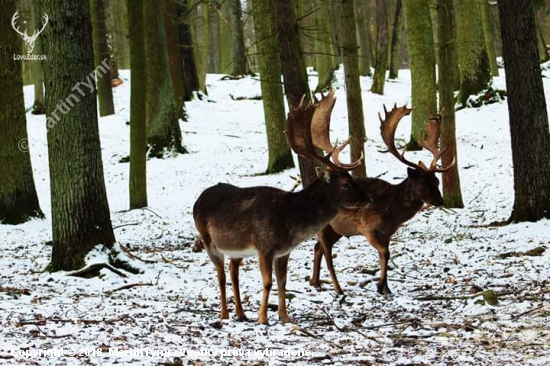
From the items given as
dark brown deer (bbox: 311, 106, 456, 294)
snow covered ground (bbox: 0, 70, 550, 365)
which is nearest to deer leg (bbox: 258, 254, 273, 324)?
snow covered ground (bbox: 0, 70, 550, 365)

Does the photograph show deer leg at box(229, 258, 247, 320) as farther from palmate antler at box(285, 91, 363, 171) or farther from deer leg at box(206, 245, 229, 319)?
palmate antler at box(285, 91, 363, 171)

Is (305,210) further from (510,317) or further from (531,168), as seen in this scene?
(531,168)

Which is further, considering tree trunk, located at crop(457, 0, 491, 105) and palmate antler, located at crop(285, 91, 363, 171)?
tree trunk, located at crop(457, 0, 491, 105)

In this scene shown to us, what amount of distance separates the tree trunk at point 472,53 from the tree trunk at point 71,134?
63.1 ft

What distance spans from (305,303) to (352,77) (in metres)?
7.57

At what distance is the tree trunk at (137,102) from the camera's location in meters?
16.3

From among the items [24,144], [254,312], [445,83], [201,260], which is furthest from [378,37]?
[254,312]

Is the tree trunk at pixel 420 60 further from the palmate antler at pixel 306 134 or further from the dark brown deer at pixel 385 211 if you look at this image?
the palmate antler at pixel 306 134

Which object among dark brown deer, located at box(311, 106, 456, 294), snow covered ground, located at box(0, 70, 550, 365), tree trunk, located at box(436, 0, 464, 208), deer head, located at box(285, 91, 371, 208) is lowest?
snow covered ground, located at box(0, 70, 550, 365)

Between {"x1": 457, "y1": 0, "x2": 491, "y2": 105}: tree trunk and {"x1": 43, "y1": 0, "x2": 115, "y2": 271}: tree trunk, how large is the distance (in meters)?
19.2

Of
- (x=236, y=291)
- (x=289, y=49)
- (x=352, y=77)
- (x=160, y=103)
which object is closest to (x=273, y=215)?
(x=236, y=291)

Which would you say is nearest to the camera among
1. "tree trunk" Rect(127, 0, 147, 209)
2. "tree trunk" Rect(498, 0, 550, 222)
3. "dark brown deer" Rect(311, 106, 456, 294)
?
"dark brown deer" Rect(311, 106, 456, 294)

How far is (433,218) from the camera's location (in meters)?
15.2

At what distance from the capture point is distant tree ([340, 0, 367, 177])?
1526cm
